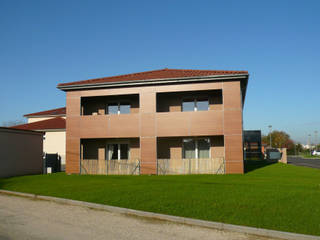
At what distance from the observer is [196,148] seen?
19.6 meters

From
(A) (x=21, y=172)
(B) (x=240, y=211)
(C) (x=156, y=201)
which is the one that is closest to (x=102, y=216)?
(C) (x=156, y=201)

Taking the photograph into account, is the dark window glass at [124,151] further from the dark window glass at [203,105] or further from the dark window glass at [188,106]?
the dark window glass at [203,105]

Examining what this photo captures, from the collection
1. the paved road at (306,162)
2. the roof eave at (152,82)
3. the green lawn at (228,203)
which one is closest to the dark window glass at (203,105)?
the roof eave at (152,82)

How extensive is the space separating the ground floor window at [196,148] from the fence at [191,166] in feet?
4.70

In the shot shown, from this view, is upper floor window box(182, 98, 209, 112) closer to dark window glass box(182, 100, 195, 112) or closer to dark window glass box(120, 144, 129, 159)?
dark window glass box(182, 100, 195, 112)

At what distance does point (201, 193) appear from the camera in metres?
10.0

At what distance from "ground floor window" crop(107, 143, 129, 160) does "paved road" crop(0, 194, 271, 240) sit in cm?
1201

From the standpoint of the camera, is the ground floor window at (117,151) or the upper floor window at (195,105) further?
the ground floor window at (117,151)

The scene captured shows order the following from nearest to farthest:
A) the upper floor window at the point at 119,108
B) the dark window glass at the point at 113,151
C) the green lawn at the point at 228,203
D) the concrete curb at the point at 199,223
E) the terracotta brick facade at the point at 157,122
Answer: the concrete curb at the point at 199,223 → the green lawn at the point at 228,203 → the terracotta brick facade at the point at 157,122 → the dark window glass at the point at 113,151 → the upper floor window at the point at 119,108

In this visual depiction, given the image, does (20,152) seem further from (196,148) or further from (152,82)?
(196,148)

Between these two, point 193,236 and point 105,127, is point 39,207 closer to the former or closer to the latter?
point 193,236

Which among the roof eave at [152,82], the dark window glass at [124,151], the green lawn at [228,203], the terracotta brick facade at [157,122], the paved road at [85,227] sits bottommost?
the paved road at [85,227]

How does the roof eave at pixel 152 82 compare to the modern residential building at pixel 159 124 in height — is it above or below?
above

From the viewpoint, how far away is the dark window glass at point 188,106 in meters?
Answer: 20.0
